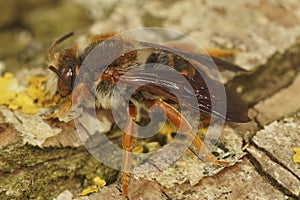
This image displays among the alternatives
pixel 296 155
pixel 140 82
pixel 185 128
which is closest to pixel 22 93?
pixel 140 82

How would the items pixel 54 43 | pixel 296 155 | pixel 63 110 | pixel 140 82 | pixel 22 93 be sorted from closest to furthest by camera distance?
pixel 296 155 → pixel 140 82 → pixel 63 110 → pixel 54 43 → pixel 22 93

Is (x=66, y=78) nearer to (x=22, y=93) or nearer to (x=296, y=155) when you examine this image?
(x=22, y=93)

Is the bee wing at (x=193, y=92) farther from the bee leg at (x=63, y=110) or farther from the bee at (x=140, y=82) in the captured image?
the bee leg at (x=63, y=110)

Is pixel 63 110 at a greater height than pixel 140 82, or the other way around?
pixel 140 82

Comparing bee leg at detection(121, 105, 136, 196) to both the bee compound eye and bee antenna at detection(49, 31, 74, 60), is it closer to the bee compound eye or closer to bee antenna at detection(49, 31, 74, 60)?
the bee compound eye

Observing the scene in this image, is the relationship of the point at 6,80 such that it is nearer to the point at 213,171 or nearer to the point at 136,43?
the point at 136,43

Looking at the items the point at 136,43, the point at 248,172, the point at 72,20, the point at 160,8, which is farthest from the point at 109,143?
the point at 72,20

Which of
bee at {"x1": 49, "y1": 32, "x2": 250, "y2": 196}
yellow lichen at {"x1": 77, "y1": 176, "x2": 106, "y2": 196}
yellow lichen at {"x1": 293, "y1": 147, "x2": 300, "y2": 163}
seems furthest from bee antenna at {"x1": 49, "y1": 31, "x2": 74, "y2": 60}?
yellow lichen at {"x1": 293, "y1": 147, "x2": 300, "y2": 163}
